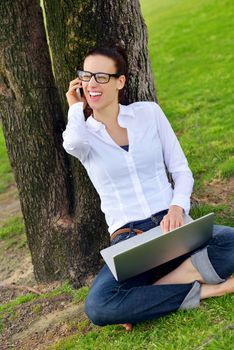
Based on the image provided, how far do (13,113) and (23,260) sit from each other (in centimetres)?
171

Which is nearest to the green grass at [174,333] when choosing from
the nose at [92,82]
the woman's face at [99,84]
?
the woman's face at [99,84]

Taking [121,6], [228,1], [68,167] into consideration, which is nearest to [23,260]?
[68,167]

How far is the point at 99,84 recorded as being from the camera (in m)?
3.57

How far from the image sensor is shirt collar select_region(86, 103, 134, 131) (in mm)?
3670

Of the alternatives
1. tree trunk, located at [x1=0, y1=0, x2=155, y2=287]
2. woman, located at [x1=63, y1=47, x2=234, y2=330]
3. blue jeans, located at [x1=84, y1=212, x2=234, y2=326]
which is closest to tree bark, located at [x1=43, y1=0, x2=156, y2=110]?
tree trunk, located at [x1=0, y1=0, x2=155, y2=287]

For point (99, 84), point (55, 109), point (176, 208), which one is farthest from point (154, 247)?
point (55, 109)

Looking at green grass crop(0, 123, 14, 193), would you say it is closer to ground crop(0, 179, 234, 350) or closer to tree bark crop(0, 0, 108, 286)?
ground crop(0, 179, 234, 350)

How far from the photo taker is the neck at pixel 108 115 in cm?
372

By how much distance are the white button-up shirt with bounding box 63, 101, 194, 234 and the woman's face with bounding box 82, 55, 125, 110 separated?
0.37 feet

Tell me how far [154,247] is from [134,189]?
52 centimetres

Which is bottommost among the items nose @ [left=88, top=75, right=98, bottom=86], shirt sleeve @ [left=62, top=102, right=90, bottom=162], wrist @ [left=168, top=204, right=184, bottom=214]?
wrist @ [left=168, top=204, right=184, bottom=214]

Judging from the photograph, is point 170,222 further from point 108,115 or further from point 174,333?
point 108,115

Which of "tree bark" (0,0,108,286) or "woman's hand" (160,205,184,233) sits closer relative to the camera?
"woman's hand" (160,205,184,233)

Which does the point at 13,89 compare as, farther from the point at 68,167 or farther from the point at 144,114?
the point at 144,114
